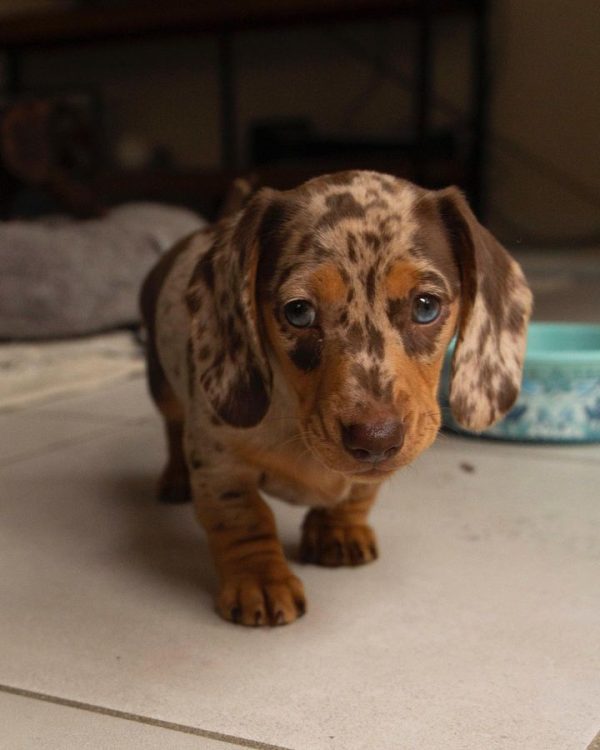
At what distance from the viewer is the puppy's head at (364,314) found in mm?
1311

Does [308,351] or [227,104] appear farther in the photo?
[227,104]

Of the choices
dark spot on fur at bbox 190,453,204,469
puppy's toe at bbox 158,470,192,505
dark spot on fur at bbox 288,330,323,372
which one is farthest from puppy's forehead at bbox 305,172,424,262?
puppy's toe at bbox 158,470,192,505

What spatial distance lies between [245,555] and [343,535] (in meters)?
0.23

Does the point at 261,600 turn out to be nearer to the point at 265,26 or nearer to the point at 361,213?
the point at 361,213

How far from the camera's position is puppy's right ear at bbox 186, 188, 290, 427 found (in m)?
1.48

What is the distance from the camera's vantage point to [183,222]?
4.06 m

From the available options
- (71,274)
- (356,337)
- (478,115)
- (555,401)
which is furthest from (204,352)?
(478,115)

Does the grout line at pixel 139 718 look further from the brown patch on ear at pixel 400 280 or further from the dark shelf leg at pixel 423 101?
the dark shelf leg at pixel 423 101

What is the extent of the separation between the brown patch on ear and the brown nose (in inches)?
7.7

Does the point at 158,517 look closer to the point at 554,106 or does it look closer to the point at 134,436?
the point at 134,436

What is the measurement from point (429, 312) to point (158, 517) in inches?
30.2

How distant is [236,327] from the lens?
58.6 inches

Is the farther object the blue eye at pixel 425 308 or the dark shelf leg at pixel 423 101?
the dark shelf leg at pixel 423 101

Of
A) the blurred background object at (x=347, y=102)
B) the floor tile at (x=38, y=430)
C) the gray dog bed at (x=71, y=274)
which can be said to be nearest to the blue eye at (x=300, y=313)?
the floor tile at (x=38, y=430)
